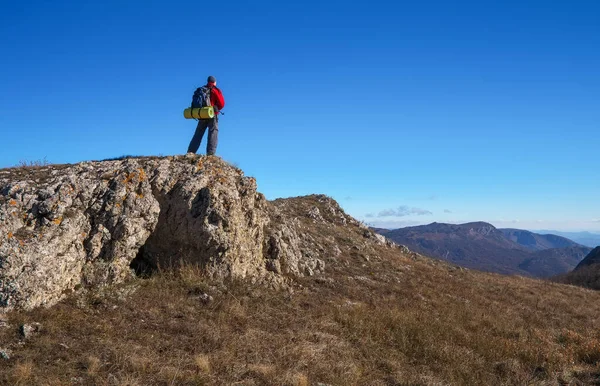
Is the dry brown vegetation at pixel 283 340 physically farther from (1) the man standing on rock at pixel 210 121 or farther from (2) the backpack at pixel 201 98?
(2) the backpack at pixel 201 98

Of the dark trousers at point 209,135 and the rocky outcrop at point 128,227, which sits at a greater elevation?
the dark trousers at point 209,135

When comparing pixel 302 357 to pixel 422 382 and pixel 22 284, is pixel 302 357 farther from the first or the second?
pixel 22 284

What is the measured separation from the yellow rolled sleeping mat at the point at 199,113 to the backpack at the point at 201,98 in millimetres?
186

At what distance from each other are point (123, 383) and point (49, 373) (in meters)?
1.26

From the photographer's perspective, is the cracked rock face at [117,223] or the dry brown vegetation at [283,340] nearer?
the dry brown vegetation at [283,340]

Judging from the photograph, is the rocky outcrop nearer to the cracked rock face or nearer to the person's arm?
the cracked rock face

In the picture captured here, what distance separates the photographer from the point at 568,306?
1844 centimetres

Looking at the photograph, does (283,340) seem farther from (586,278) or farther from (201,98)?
(586,278)

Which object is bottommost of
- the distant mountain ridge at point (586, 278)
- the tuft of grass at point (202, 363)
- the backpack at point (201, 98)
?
the distant mountain ridge at point (586, 278)

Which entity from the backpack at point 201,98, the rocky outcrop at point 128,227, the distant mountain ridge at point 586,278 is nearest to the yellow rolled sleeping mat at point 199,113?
the backpack at point 201,98

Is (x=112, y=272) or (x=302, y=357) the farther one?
(x=112, y=272)

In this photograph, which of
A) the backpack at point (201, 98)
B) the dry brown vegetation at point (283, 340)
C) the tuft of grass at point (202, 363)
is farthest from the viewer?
the backpack at point (201, 98)

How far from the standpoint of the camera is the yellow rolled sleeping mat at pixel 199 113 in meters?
13.5

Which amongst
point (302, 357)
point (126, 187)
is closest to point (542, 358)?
point (302, 357)
